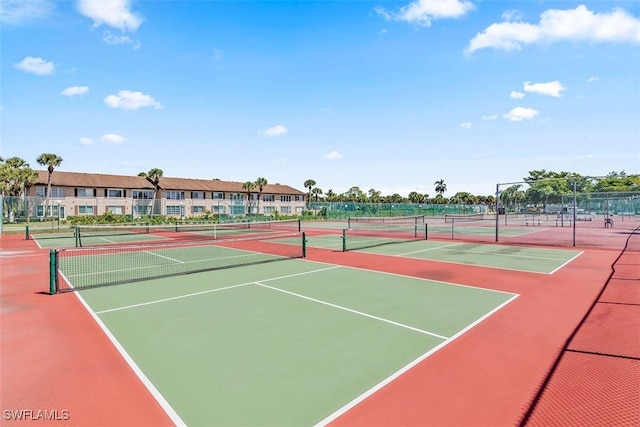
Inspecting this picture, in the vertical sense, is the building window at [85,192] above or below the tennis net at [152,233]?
above

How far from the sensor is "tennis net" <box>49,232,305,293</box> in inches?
468

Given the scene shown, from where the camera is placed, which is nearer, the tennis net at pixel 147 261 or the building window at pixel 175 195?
the tennis net at pixel 147 261

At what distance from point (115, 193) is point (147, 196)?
17.2 ft

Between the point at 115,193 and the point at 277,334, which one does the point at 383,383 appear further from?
the point at 115,193

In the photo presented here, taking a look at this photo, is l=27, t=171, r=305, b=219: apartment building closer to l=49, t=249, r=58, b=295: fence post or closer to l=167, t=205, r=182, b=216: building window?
l=167, t=205, r=182, b=216: building window

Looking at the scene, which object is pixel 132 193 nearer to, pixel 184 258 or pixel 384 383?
pixel 184 258

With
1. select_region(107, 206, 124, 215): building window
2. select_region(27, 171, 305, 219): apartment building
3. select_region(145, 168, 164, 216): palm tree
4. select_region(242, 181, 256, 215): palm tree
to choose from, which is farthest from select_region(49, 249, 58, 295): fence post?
select_region(242, 181, 256, 215): palm tree

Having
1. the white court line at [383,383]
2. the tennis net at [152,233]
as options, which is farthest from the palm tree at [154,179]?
the white court line at [383,383]

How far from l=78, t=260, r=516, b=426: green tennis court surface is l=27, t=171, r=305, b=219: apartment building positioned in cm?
5061

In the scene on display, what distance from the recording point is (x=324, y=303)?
905 centimetres

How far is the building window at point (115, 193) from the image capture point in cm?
5893

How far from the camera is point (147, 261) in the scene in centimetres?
1631

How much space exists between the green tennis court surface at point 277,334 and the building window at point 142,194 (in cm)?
5765

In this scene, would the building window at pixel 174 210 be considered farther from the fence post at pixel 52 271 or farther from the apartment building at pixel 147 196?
the fence post at pixel 52 271
